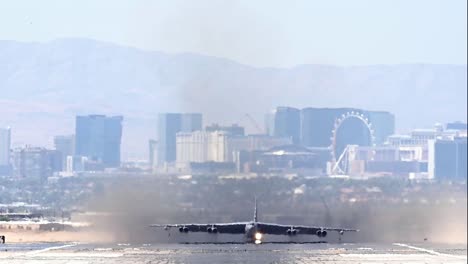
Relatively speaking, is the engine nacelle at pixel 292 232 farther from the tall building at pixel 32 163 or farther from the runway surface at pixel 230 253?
the tall building at pixel 32 163

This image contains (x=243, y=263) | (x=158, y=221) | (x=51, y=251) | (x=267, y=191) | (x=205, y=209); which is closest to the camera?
(x=243, y=263)

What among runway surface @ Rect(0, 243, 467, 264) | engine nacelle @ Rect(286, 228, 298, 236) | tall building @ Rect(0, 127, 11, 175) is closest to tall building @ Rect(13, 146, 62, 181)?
tall building @ Rect(0, 127, 11, 175)

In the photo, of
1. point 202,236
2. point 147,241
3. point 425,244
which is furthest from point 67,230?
point 425,244

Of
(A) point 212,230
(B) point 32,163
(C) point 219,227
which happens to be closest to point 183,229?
(A) point 212,230

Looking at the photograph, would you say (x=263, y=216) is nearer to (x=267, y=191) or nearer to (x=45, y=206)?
(x=267, y=191)

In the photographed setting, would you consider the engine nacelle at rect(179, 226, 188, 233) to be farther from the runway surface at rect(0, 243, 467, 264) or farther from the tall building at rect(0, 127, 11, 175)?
the tall building at rect(0, 127, 11, 175)

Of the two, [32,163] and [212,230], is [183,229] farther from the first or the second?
[32,163]
